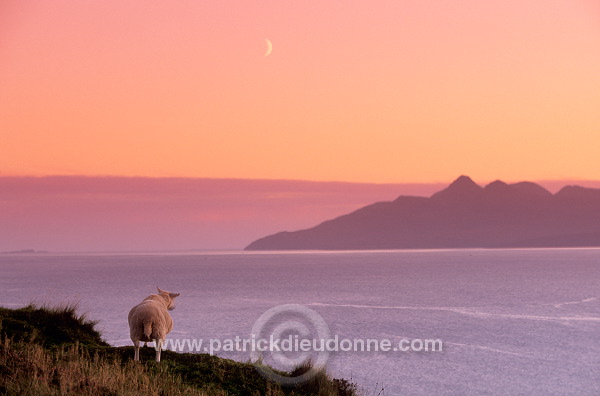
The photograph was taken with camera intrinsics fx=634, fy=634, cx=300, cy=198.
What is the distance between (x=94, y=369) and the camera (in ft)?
46.0

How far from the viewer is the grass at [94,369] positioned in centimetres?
1233

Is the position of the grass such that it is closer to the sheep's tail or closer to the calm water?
the sheep's tail

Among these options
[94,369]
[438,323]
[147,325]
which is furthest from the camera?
[438,323]

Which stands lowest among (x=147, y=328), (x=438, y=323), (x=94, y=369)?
(x=438, y=323)

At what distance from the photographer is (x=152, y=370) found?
1561 centimetres

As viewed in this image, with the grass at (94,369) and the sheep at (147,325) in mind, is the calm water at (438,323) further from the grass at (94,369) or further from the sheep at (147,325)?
the sheep at (147,325)

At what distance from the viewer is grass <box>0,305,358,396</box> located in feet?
40.4

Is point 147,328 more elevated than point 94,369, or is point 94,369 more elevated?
point 147,328

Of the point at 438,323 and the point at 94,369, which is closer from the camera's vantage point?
the point at 94,369

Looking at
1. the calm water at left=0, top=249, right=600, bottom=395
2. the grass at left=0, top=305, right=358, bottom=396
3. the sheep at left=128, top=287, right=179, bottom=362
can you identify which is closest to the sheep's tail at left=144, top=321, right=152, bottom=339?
the sheep at left=128, top=287, right=179, bottom=362

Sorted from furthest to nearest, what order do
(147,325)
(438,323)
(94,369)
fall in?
(438,323), (147,325), (94,369)

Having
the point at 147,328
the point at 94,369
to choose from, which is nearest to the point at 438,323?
the point at 147,328

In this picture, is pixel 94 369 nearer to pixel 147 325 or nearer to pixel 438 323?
pixel 147 325

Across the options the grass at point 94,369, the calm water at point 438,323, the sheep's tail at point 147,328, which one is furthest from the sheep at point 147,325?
the calm water at point 438,323
